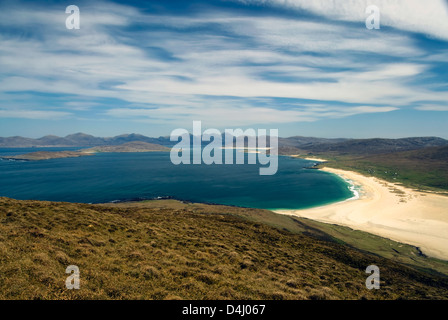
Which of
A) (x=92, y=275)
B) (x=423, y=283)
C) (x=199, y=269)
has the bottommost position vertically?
(x=423, y=283)

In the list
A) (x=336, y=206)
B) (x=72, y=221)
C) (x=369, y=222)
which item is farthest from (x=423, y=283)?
(x=336, y=206)

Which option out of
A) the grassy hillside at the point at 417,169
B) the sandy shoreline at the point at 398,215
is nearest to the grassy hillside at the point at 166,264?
the sandy shoreline at the point at 398,215

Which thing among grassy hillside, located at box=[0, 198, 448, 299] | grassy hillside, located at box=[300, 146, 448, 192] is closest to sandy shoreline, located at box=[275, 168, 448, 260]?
grassy hillside, located at box=[300, 146, 448, 192]

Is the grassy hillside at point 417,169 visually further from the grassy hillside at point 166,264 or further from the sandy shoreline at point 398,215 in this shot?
the grassy hillside at point 166,264

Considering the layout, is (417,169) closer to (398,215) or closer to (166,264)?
(398,215)

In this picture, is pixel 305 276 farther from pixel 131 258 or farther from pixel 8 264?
pixel 8 264

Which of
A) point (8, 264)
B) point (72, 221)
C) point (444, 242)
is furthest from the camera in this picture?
point (444, 242)

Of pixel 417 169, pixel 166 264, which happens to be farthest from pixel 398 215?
pixel 417 169
